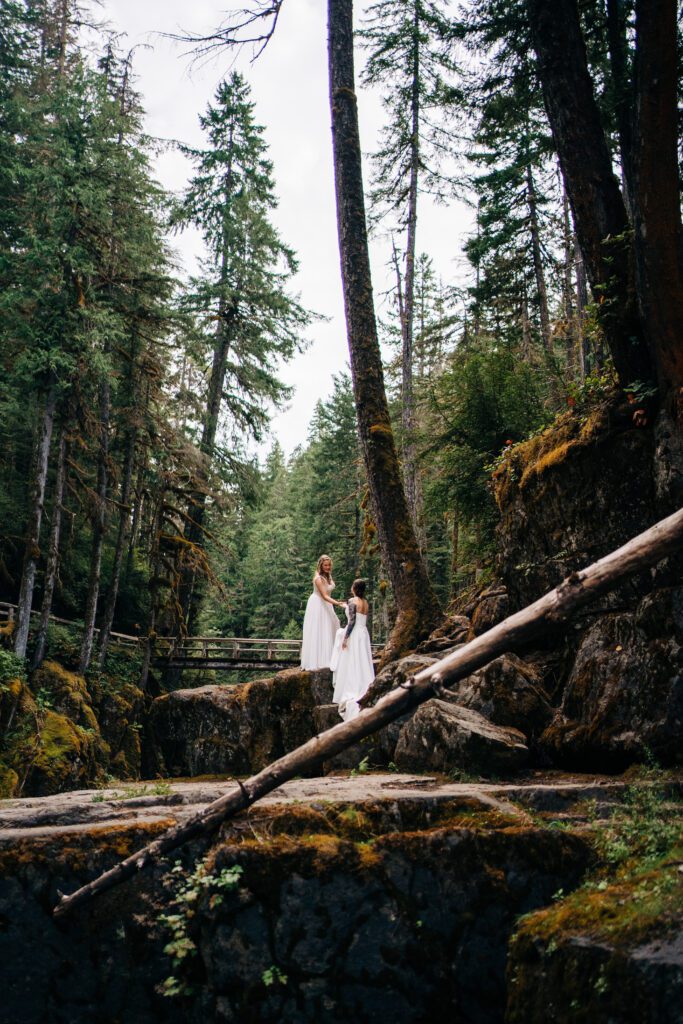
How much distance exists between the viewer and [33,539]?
15836mm

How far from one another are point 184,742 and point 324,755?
7.08 meters

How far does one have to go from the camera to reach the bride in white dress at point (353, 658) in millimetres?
8781

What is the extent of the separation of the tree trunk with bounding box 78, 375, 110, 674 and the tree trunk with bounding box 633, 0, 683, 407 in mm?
14886

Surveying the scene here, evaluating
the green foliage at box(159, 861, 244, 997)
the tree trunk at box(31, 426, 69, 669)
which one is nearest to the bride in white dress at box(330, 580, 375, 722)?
the green foliage at box(159, 861, 244, 997)

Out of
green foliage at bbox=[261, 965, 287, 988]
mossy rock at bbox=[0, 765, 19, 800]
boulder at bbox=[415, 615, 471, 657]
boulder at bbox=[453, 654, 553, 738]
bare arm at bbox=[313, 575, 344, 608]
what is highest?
bare arm at bbox=[313, 575, 344, 608]

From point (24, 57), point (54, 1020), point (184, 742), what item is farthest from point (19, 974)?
point (24, 57)

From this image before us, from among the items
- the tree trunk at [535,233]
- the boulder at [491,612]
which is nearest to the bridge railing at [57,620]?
the boulder at [491,612]

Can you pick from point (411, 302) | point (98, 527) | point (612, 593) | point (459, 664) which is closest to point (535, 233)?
point (411, 302)

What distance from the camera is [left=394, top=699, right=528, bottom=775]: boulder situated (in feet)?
18.1

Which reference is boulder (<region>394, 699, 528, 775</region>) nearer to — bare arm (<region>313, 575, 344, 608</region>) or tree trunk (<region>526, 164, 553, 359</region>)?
bare arm (<region>313, 575, 344, 608</region>)

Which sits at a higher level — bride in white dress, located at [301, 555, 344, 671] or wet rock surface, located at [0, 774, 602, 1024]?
bride in white dress, located at [301, 555, 344, 671]

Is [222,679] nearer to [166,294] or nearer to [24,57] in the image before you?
[166,294]

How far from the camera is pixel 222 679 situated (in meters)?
33.1

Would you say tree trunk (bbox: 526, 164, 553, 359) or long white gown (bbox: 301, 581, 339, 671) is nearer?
long white gown (bbox: 301, 581, 339, 671)
